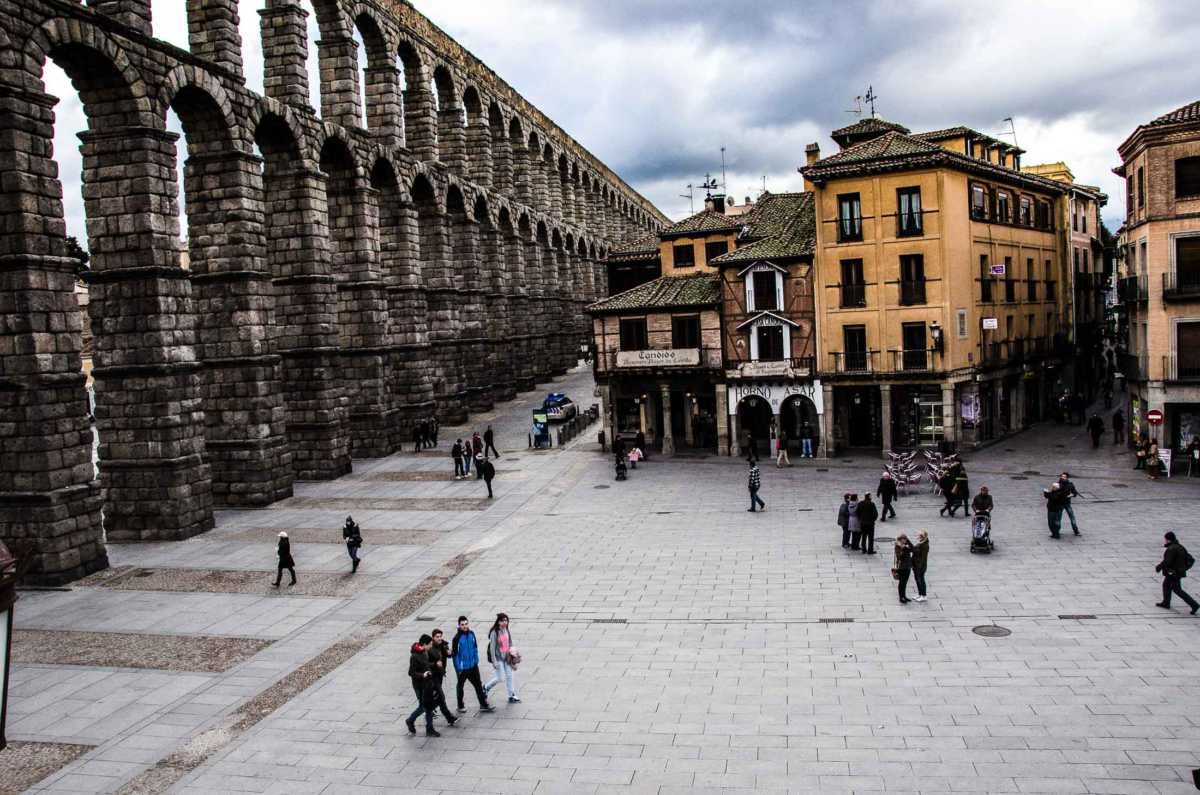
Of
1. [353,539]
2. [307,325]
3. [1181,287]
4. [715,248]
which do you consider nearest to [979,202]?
[1181,287]

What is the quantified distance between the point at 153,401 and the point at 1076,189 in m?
52.2

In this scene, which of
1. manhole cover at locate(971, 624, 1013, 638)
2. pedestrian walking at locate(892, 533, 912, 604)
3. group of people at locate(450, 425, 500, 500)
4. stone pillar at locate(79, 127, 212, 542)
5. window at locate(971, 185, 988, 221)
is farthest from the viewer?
window at locate(971, 185, 988, 221)

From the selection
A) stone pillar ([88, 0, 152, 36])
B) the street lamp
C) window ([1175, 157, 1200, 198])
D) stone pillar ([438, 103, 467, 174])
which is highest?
stone pillar ([438, 103, 467, 174])

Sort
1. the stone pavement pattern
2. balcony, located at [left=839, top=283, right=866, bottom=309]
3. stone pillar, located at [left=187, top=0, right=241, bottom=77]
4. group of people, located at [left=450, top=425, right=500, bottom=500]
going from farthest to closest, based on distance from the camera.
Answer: balcony, located at [left=839, top=283, right=866, bottom=309] → group of people, located at [left=450, top=425, right=500, bottom=500] → stone pillar, located at [left=187, top=0, right=241, bottom=77] → the stone pavement pattern

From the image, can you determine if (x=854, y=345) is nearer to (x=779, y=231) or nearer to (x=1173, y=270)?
(x=779, y=231)

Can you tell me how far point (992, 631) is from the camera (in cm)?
1780

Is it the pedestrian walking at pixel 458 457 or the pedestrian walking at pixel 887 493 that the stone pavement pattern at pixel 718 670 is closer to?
the pedestrian walking at pixel 887 493

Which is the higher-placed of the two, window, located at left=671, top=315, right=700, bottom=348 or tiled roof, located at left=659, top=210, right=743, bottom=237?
tiled roof, located at left=659, top=210, right=743, bottom=237

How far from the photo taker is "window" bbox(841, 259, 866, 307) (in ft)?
130

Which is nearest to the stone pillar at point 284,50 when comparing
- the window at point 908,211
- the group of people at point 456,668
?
the window at point 908,211

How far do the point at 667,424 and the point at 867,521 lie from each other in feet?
64.8

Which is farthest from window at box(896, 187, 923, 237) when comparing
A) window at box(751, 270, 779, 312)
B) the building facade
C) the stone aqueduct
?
the stone aqueduct

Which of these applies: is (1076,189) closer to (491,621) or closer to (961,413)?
(961,413)

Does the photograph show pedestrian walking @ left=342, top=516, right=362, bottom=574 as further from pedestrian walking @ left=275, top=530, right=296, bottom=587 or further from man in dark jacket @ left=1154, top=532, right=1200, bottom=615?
man in dark jacket @ left=1154, top=532, right=1200, bottom=615
